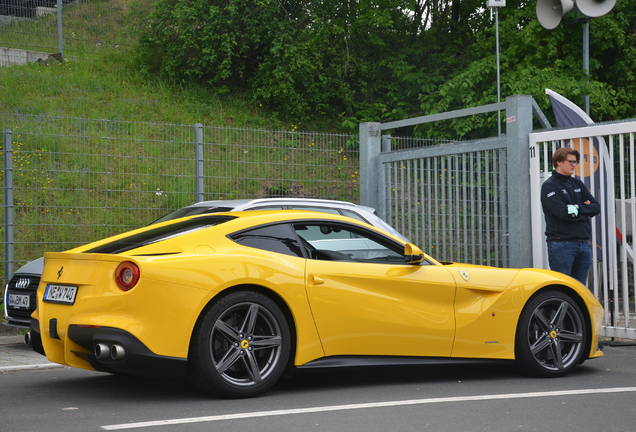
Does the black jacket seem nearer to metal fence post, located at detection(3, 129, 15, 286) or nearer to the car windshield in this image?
the car windshield

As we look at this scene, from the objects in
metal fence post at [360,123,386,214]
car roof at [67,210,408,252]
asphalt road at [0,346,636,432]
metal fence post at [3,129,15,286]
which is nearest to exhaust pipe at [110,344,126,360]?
asphalt road at [0,346,636,432]

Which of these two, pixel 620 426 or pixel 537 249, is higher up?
pixel 537 249

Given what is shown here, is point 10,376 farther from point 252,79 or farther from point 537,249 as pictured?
point 252,79

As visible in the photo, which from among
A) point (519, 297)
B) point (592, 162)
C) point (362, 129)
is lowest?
point (519, 297)

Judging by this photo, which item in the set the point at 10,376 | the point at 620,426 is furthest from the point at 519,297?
the point at 10,376

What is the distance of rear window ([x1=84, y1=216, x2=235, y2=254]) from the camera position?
5.21 metres

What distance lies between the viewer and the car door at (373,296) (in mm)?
5363

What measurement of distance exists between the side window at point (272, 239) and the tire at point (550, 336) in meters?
2.04

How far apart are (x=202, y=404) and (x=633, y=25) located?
58.3 feet

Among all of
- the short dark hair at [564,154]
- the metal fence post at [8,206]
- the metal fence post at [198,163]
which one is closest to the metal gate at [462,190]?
the short dark hair at [564,154]

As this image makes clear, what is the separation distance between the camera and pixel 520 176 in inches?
351

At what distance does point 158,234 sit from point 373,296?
1.66 meters

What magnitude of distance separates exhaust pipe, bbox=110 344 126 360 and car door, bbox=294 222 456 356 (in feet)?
4.44

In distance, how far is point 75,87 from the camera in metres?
18.3
